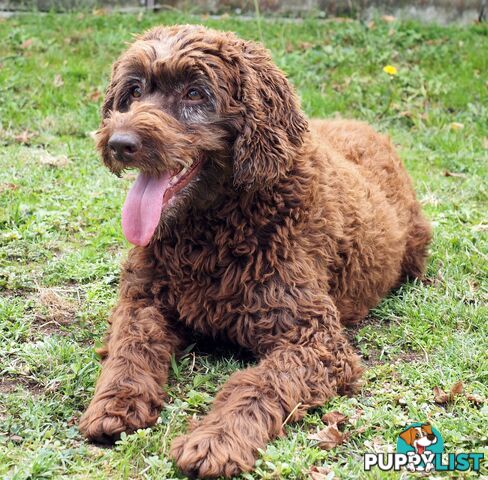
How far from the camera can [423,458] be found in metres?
3.72

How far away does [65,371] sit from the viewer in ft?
14.9

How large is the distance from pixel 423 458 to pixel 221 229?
1.63 m

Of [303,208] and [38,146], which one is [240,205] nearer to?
[303,208]

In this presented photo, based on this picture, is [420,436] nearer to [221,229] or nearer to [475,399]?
[475,399]

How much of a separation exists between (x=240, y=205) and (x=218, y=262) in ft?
1.10

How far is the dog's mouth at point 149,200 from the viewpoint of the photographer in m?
4.35

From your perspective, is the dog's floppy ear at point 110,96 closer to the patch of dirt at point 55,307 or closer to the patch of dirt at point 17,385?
the patch of dirt at point 55,307

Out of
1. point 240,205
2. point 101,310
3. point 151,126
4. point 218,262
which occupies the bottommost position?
point 101,310

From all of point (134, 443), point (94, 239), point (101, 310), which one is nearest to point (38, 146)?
point (94, 239)

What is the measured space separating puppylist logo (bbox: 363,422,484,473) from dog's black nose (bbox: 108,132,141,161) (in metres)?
1.83

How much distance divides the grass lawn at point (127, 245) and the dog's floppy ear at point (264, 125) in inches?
43.6

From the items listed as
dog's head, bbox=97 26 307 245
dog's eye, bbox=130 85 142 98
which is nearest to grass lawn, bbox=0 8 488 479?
dog's head, bbox=97 26 307 245

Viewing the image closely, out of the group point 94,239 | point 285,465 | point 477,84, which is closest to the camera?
point 285,465

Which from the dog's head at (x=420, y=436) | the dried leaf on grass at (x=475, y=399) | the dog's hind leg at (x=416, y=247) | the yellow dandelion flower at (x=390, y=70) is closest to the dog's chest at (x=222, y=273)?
the dog's head at (x=420, y=436)
